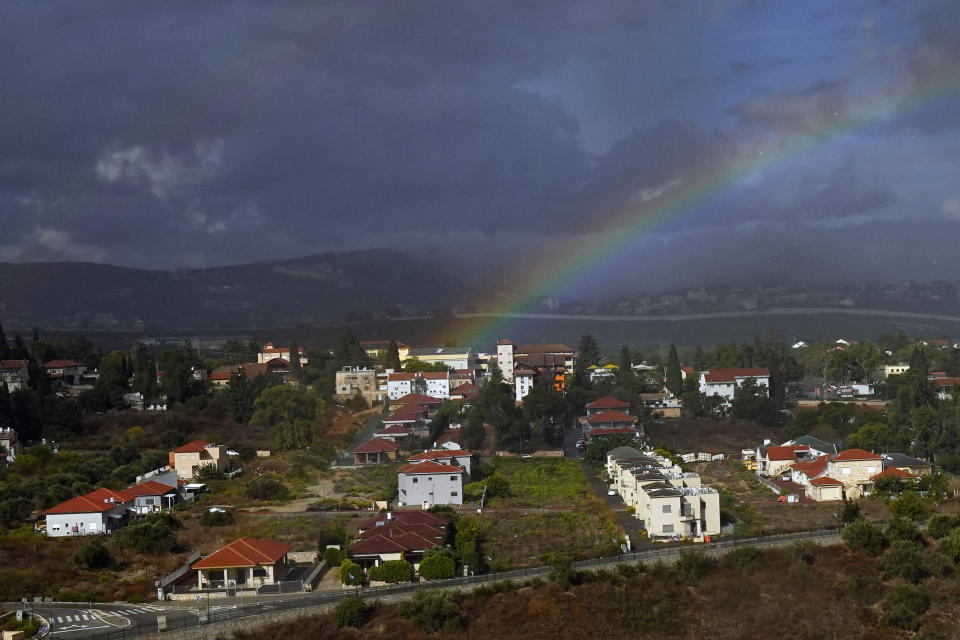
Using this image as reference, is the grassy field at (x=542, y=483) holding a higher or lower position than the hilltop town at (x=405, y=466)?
lower

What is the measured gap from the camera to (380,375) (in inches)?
2277

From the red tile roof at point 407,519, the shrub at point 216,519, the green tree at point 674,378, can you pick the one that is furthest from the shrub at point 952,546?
the green tree at point 674,378

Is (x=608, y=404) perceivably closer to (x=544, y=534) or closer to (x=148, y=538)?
(x=544, y=534)

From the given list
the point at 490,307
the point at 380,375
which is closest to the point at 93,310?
the point at 490,307

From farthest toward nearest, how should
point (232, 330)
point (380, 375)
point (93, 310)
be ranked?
1. point (93, 310)
2. point (232, 330)
3. point (380, 375)

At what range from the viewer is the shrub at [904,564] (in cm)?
2259

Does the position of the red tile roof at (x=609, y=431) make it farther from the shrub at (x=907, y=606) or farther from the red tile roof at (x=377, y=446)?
the shrub at (x=907, y=606)

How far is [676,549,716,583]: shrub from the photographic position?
22672mm

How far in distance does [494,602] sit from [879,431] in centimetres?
2367

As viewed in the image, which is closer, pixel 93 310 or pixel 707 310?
pixel 93 310

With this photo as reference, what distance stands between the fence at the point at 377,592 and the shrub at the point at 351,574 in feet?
1.08

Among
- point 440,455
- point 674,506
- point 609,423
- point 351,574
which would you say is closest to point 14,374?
point 440,455

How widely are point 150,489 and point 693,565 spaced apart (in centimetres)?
1725

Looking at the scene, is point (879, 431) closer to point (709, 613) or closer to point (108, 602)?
point (709, 613)
